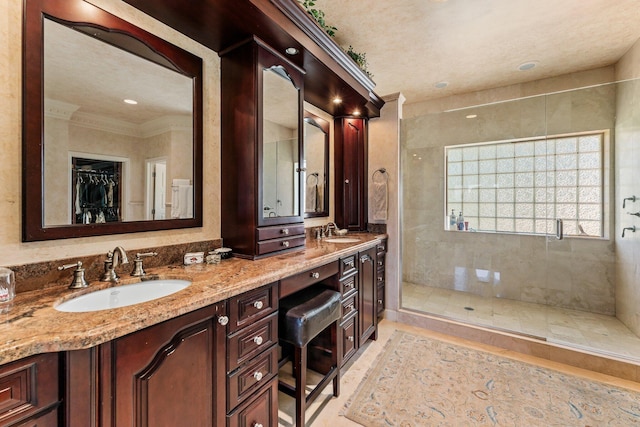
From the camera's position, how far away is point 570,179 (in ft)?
9.52

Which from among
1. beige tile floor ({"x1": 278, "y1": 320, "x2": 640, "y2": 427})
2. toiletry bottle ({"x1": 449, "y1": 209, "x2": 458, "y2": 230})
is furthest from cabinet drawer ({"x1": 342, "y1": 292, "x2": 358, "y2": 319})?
toiletry bottle ({"x1": 449, "y1": 209, "x2": 458, "y2": 230})

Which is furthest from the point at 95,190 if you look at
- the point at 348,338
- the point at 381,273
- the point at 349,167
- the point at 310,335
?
the point at 381,273

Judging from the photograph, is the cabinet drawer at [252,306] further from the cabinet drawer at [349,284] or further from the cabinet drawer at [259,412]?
the cabinet drawer at [349,284]

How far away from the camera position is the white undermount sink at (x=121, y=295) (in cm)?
100

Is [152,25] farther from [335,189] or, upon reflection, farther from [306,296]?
[335,189]

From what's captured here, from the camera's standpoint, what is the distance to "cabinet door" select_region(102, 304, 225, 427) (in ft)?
2.59

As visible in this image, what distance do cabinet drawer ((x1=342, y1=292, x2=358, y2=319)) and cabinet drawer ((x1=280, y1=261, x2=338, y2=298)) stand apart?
30 cm

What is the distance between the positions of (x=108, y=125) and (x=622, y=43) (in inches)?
160

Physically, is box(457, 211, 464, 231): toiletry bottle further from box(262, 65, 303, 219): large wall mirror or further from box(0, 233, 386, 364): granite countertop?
box(0, 233, 386, 364): granite countertop

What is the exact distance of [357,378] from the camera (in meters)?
1.98

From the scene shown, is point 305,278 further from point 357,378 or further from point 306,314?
point 357,378

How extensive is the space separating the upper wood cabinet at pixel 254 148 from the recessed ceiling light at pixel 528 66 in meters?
2.53

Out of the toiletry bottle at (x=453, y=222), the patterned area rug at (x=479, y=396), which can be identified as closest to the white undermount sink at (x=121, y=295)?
Result: the patterned area rug at (x=479, y=396)

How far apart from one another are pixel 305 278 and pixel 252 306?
44 cm
